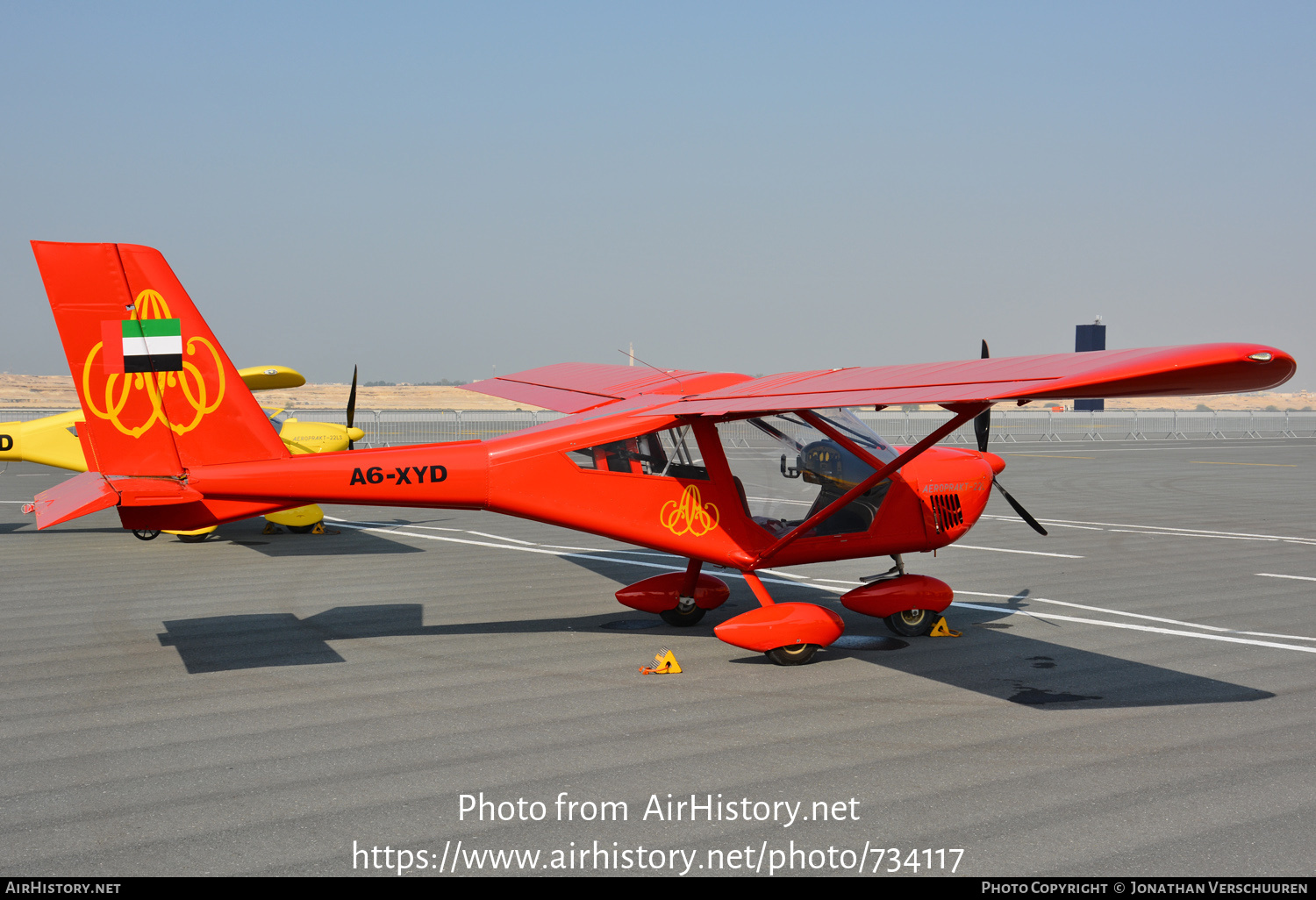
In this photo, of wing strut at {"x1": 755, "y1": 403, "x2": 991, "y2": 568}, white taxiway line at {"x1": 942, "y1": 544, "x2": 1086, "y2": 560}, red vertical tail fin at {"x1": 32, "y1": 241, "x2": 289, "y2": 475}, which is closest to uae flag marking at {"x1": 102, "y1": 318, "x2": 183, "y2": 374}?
red vertical tail fin at {"x1": 32, "y1": 241, "x2": 289, "y2": 475}

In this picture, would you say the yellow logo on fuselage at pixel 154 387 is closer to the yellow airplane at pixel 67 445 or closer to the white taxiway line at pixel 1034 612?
the white taxiway line at pixel 1034 612

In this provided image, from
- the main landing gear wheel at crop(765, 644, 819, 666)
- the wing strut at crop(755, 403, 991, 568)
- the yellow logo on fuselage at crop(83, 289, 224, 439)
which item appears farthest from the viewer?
the wing strut at crop(755, 403, 991, 568)

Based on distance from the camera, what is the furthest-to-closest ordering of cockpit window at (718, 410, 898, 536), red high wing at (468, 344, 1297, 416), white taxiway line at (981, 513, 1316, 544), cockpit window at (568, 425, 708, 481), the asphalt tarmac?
white taxiway line at (981, 513, 1316, 544) < cockpit window at (718, 410, 898, 536) < cockpit window at (568, 425, 708, 481) < red high wing at (468, 344, 1297, 416) < the asphalt tarmac

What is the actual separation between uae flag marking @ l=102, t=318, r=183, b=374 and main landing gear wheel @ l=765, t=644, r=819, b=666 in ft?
16.6

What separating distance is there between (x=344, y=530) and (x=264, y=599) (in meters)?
5.98

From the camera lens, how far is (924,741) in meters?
5.79

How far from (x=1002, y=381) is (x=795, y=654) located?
2794 mm

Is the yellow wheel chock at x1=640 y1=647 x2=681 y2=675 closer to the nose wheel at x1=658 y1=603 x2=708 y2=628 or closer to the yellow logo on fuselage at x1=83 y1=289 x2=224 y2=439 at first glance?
the nose wheel at x1=658 y1=603 x2=708 y2=628

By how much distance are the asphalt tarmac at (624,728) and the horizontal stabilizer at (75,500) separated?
1243 mm

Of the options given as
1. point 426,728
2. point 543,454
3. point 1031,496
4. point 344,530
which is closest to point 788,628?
point 543,454

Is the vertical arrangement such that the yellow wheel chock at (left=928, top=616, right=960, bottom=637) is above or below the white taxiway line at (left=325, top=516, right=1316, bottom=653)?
above

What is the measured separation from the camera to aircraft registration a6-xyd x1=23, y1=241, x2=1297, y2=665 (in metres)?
6.91

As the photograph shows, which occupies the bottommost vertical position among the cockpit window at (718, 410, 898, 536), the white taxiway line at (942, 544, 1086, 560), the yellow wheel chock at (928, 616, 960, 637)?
the white taxiway line at (942, 544, 1086, 560)
